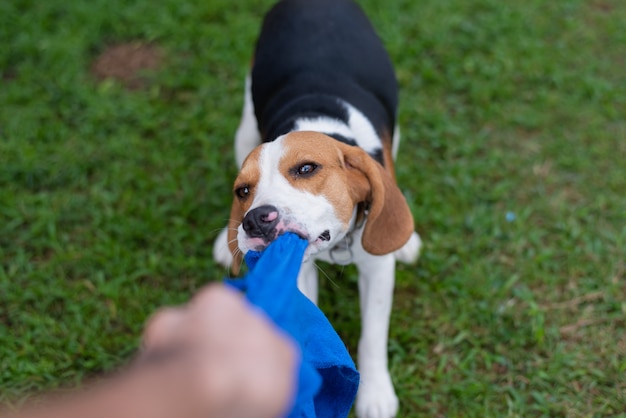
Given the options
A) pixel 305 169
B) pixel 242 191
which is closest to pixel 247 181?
pixel 242 191

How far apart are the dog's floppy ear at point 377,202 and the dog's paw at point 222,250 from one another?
1.38 meters

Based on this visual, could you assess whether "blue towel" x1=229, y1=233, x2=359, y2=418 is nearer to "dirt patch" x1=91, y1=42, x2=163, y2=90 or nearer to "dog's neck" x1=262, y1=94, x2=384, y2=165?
"dog's neck" x1=262, y1=94, x2=384, y2=165

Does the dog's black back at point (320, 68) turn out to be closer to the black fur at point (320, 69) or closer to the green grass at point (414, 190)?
the black fur at point (320, 69)

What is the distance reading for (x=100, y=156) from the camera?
5051mm

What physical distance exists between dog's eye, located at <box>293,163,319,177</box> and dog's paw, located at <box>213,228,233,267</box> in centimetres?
144

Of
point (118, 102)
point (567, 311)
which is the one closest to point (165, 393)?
point (567, 311)

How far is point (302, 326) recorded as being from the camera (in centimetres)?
235

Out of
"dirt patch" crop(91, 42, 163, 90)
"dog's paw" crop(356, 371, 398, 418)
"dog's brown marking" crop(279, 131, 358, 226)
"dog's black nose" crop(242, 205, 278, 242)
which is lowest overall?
"dog's paw" crop(356, 371, 398, 418)

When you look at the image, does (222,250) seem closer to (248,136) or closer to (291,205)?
(248,136)

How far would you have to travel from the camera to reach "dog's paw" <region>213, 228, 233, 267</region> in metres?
4.22

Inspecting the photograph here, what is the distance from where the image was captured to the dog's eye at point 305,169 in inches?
112

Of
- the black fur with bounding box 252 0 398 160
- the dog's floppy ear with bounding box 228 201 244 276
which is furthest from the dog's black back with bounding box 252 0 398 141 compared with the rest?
the dog's floppy ear with bounding box 228 201 244 276

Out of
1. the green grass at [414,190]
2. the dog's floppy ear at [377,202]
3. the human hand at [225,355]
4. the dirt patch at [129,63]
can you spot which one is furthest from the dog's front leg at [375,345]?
the dirt patch at [129,63]

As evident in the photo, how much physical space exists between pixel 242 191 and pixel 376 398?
4.53 ft
